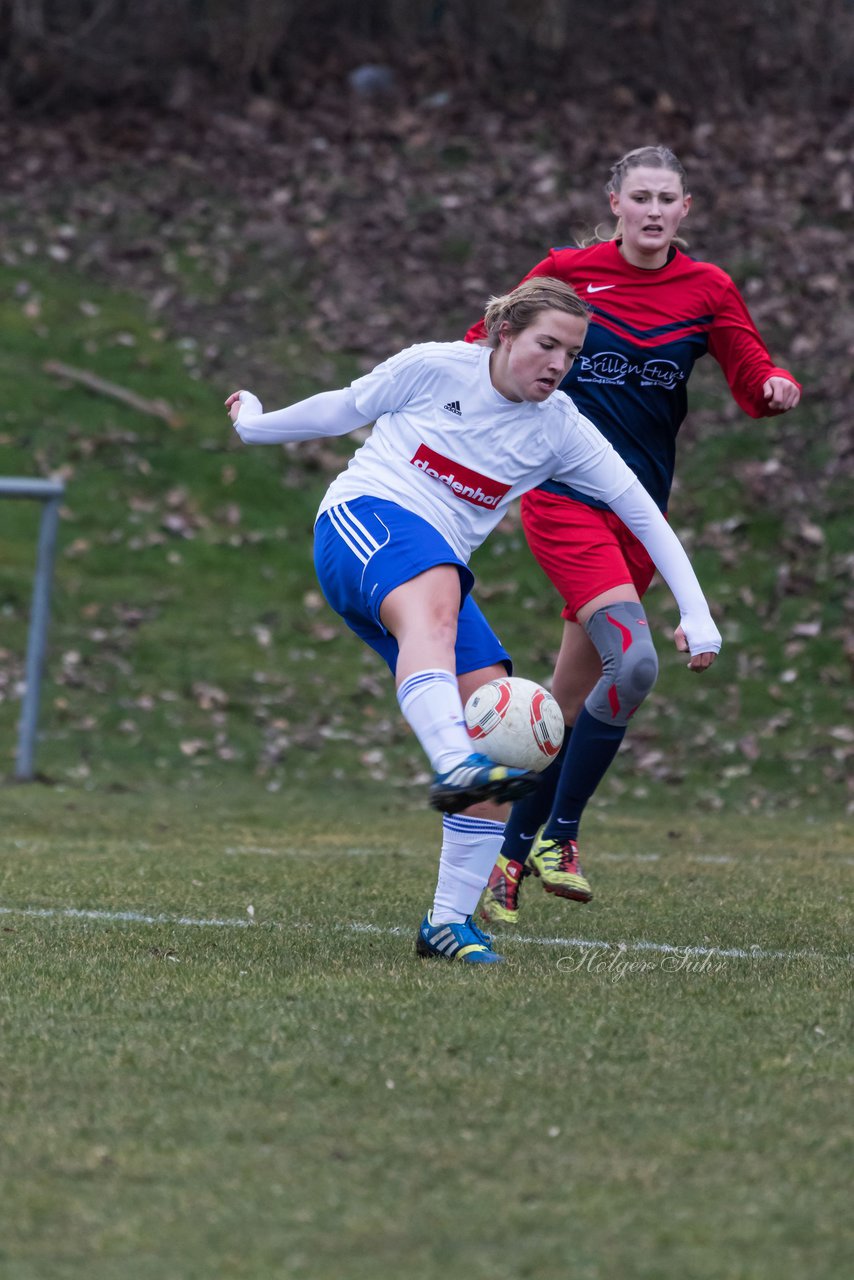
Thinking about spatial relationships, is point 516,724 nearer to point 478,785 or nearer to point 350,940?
point 478,785

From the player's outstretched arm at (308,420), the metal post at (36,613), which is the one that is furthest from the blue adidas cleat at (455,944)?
the metal post at (36,613)

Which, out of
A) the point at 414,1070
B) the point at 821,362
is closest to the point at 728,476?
the point at 821,362


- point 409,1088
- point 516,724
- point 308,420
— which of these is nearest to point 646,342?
point 308,420

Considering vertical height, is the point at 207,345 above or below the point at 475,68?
below

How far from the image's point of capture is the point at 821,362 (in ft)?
43.2

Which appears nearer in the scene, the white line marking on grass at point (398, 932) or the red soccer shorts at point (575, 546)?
the white line marking on grass at point (398, 932)

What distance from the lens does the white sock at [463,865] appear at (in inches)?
189

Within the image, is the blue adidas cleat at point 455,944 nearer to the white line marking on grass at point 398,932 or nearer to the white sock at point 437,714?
the white line marking on grass at point 398,932

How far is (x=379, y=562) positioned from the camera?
475 cm

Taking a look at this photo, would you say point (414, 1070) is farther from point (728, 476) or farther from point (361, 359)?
point (361, 359)

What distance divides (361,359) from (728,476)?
122 inches

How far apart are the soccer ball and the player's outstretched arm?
0.91 metres

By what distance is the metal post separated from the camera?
31.0 ft

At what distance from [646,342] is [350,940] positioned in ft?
7.25
